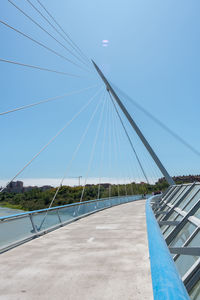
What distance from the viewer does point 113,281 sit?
3.54m

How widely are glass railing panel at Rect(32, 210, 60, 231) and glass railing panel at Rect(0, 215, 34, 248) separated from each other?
375mm

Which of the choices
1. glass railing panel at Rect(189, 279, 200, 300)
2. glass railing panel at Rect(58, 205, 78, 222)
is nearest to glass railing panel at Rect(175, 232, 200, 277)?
glass railing panel at Rect(189, 279, 200, 300)

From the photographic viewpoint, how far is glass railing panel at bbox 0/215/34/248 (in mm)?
5792

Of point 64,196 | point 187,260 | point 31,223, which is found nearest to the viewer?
point 187,260

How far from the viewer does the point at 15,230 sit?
6.42 m

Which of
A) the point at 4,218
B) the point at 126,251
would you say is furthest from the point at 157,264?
the point at 4,218

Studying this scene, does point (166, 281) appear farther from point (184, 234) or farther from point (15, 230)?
point (15, 230)

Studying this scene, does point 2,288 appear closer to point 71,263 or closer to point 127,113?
point 71,263


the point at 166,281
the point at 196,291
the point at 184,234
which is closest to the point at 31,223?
the point at 184,234

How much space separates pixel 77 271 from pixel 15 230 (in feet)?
10.6

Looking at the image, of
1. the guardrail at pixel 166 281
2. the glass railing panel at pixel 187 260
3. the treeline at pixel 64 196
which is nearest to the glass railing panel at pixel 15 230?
the glass railing panel at pixel 187 260

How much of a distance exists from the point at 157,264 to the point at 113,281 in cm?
260

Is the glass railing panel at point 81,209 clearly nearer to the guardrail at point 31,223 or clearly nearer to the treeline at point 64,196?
the guardrail at point 31,223

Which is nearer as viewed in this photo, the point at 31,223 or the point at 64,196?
the point at 31,223
